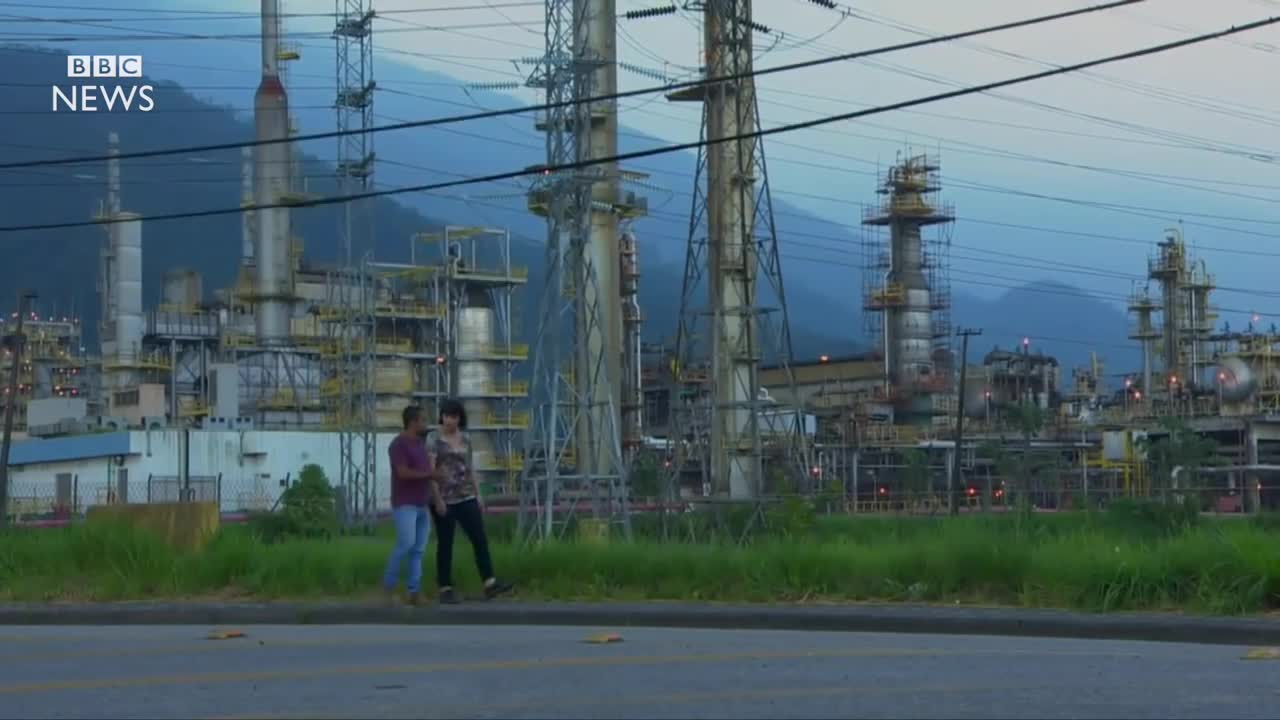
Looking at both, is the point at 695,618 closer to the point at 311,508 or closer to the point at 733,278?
the point at 311,508

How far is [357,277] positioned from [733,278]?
19672 millimetres

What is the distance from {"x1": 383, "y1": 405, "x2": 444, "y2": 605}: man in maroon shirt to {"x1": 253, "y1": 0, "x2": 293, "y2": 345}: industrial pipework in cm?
6310

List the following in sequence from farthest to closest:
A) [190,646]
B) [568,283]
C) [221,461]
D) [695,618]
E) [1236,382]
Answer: [1236,382] < [221,461] < [568,283] < [695,618] < [190,646]

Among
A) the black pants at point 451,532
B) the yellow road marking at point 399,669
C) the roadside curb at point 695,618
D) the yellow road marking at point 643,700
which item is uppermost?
the black pants at point 451,532

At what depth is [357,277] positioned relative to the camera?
66062mm

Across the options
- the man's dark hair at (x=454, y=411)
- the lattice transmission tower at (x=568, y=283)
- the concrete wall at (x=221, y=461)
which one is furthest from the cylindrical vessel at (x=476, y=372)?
the man's dark hair at (x=454, y=411)

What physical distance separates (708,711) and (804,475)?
35.3 metres

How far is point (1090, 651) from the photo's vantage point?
11375mm

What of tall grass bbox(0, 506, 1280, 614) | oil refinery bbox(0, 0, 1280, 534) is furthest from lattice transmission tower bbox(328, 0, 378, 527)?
tall grass bbox(0, 506, 1280, 614)

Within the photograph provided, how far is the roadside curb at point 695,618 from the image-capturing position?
12.6 meters

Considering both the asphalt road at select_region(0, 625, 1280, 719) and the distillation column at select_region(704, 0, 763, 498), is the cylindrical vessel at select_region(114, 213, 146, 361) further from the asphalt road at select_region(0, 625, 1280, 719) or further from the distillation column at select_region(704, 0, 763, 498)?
the asphalt road at select_region(0, 625, 1280, 719)

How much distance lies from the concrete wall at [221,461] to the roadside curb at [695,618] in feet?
171

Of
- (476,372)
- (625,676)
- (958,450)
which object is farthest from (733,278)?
(625,676)

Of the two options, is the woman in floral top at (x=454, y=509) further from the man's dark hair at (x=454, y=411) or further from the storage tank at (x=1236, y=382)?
the storage tank at (x=1236, y=382)
